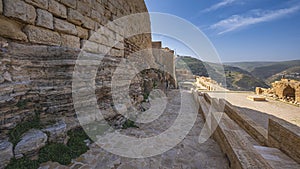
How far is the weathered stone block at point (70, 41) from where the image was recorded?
2.91 metres

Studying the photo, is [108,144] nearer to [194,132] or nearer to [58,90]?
[58,90]

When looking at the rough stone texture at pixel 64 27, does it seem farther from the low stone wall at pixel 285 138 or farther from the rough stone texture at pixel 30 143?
the low stone wall at pixel 285 138

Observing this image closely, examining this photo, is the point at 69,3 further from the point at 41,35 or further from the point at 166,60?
the point at 166,60

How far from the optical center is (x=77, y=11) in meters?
3.22

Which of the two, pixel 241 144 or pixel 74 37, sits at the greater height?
pixel 74 37

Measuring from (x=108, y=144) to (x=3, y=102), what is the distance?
64.7 inches

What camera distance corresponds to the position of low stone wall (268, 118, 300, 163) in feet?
7.21

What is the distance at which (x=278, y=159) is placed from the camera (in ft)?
7.16

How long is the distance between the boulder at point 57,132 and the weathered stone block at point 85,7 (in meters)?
2.61

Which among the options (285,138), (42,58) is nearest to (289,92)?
(285,138)

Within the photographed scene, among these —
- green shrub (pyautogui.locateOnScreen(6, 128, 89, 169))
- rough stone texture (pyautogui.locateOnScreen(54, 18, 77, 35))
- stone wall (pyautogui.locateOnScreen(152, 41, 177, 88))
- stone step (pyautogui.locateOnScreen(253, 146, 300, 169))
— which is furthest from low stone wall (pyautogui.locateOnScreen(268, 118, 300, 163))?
stone wall (pyautogui.locateOnScreen(152, 41, 177, 88))

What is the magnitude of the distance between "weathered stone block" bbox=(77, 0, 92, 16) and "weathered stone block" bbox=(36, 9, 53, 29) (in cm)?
84

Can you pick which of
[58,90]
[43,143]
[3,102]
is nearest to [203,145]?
[43,143]

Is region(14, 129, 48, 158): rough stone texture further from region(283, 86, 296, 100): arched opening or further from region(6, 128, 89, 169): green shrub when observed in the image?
region(283, 86, 296, 100): arched opening
